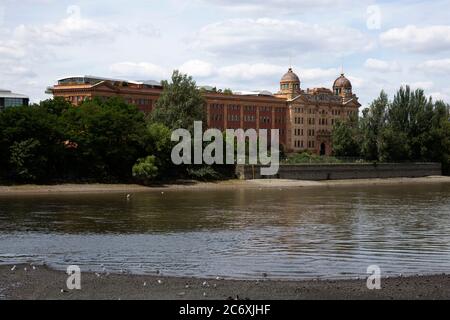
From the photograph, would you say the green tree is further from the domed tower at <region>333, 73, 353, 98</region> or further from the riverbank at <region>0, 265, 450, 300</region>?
the domed tower at <region>333, 73, 353, 98</region>

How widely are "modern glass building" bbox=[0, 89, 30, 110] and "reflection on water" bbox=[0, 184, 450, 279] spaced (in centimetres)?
7646

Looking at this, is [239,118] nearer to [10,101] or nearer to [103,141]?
[10,101]

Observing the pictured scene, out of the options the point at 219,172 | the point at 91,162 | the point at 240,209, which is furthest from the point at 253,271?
the point at 219,172

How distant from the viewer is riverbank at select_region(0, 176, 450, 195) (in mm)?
83750

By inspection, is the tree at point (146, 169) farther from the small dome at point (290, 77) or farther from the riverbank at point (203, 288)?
the small dome at point (290, 77)

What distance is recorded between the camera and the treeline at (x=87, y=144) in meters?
85.2

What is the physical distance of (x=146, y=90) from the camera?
14388 centimetres

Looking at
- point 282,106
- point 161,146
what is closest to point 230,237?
point 161,146

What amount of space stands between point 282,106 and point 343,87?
26.0 metres

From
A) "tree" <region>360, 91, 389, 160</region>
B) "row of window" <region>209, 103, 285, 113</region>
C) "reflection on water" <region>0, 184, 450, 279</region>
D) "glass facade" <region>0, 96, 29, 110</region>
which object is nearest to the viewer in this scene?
"reflection on water" <region>0, 184, 450, 279</region>

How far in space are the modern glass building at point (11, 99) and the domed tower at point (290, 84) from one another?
210 feet

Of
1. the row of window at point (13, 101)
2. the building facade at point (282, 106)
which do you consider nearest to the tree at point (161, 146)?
the building facade at point (282, 106)

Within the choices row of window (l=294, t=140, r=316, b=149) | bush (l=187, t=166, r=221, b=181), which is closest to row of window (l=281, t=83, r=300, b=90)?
row of window (l=294, t=140, r=316, b=149)
